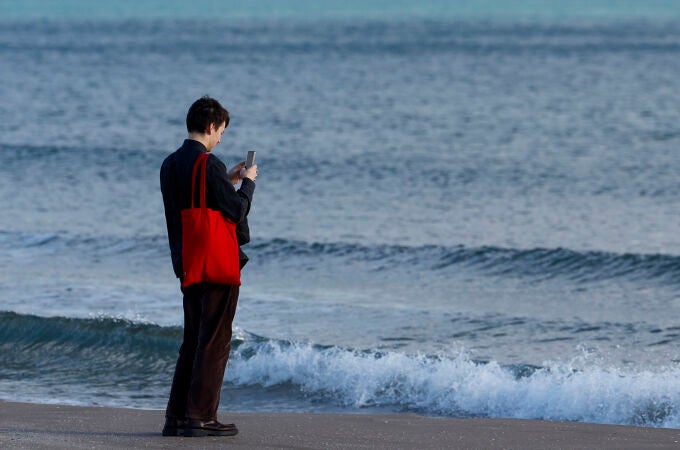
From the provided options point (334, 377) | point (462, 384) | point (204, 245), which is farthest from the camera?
point (334, 377)

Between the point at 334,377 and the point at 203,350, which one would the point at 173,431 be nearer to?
the point at 203,350

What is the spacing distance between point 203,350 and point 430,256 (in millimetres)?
10168

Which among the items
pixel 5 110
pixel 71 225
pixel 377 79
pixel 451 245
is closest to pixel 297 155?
pixel 71 225

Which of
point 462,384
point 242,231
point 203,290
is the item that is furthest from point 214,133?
point 462,384

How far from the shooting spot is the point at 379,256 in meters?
16.5

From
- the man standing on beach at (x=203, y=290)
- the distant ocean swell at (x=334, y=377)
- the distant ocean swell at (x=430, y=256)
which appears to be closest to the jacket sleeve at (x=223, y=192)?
the man standing on beach at (x=203, y=290)

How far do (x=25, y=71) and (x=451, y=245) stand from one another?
4669 centimetres

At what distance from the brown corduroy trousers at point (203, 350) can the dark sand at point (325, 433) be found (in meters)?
0.17

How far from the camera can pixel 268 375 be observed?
33.4 ft

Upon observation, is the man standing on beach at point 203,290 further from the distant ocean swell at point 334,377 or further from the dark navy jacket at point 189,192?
the distant ocean swell at point 334,377

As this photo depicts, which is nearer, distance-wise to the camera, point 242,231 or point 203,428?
point 242,231

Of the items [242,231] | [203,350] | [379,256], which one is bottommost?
[203,350]

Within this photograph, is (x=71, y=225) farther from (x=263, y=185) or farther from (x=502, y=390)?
(x=502, y=390)

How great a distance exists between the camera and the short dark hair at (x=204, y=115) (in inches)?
251
